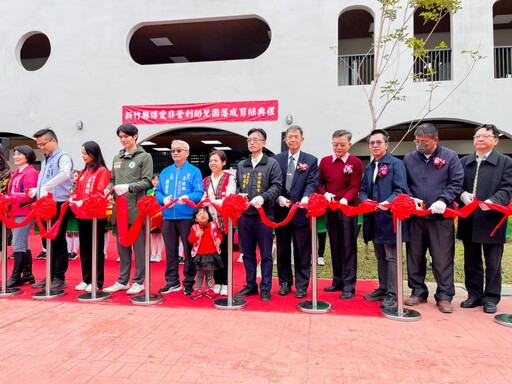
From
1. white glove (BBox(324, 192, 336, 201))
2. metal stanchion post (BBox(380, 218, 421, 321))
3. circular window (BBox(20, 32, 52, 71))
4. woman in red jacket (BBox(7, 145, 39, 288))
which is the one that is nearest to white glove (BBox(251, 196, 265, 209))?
white glove (BBox(324, 192, 336, 201))

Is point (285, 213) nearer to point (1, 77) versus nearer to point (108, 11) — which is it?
point (108, 11)

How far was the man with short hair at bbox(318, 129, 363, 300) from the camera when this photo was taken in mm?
4559

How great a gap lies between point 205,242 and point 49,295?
6.25 feet

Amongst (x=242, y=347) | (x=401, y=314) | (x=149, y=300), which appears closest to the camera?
(x=242, y=347)

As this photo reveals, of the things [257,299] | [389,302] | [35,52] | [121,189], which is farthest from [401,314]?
[35,52]

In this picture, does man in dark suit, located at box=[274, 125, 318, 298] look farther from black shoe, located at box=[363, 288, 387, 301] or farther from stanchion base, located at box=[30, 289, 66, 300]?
stanchion base, located at box=[30, 289, 66, 300]

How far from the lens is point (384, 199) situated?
4.27 m

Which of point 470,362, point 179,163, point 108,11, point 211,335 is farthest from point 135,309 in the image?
point 108,11

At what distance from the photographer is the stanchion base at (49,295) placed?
14.9 feet

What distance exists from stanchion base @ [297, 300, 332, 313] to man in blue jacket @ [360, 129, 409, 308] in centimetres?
59

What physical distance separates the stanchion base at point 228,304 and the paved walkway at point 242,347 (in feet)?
0.37

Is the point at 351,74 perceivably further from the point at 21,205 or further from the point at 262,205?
the point at 21,205

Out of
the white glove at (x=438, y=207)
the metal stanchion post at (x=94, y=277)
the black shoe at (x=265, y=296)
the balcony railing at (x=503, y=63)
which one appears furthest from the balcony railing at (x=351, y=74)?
the metal stanchion post at (x=94, y=277)

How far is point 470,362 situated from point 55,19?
1266 centimetres
